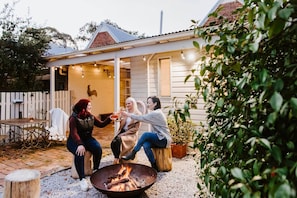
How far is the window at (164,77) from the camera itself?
6.57m

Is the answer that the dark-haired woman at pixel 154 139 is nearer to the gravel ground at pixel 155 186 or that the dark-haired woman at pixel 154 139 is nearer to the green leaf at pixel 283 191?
the gravel ground at pixel 155 186

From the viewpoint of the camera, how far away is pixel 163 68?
6680mm

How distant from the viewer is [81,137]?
13.4 ft

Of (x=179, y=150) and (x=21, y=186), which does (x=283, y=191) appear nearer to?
(x=21, y=186)

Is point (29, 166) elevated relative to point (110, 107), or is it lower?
lower

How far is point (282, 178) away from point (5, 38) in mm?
8764

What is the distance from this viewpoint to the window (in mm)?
6570

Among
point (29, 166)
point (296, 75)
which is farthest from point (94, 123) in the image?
point (296, 75)

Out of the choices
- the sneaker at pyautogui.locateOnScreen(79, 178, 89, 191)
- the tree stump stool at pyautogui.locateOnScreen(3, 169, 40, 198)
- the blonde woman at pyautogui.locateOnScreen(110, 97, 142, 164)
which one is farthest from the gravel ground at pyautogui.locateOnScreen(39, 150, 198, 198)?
the tree stump stool at pyautogui.locateOnScreen(3, 169, 40, 198)

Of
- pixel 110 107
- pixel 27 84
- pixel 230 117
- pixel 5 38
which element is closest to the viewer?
pixel 230 117

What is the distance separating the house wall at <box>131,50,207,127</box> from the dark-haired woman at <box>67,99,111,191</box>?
272 cm

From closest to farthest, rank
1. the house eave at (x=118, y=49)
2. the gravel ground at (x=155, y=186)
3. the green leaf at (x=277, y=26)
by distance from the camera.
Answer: the green leaf at (x=277, y=26), the gravel ground at (x=155, y=186), the house eave at (x=118, y=49)

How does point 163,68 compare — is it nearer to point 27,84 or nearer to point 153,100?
point 153,100

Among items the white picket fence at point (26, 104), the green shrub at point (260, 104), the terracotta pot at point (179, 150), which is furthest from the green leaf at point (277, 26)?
the white picket fence at point (26, 104)
